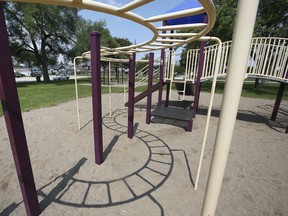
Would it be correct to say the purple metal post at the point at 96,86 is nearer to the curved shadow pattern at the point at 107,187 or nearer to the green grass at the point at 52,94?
the curved shadow pattern at the point at 107,187

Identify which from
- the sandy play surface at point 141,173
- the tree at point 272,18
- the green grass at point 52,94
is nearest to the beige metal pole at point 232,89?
the sandy play surface at point 141,173

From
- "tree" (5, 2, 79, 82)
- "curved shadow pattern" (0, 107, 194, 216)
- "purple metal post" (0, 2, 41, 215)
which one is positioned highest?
"tree" (5, 2, 79, 82)

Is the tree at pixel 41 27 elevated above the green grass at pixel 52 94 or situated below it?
above

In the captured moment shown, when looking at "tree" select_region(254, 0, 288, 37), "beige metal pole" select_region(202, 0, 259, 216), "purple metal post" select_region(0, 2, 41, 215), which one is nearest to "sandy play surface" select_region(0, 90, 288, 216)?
"purple metal post" select_region(0, 2, 41, 215)

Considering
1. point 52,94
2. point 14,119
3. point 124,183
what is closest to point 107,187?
point 124,183

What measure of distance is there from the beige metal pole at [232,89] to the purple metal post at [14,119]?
203 centimetres

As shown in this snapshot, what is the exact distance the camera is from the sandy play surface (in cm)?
246

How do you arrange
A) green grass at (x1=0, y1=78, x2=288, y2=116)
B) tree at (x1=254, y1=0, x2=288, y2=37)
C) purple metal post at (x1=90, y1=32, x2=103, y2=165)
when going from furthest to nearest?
tree at (x1=254, y1=0, x2=288, y2=37), green grass at (x1=0, y1=78, x2=288, y2=116), purple metal post at (x1=90, y1=32, x2=103, y2=165)

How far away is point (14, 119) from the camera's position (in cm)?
183

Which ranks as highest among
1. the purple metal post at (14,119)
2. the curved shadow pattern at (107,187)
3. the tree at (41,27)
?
the tree at (41,27)

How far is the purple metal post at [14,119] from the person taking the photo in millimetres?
1649

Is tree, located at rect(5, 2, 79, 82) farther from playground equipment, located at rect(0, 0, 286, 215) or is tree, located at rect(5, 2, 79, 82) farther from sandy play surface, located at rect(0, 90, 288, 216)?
playground equipment, located at rect(0, 0, 286, 215)

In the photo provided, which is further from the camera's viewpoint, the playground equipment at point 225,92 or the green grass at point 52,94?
the green grass at point 52,94

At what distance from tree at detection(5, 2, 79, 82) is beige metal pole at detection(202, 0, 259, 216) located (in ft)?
70.9
